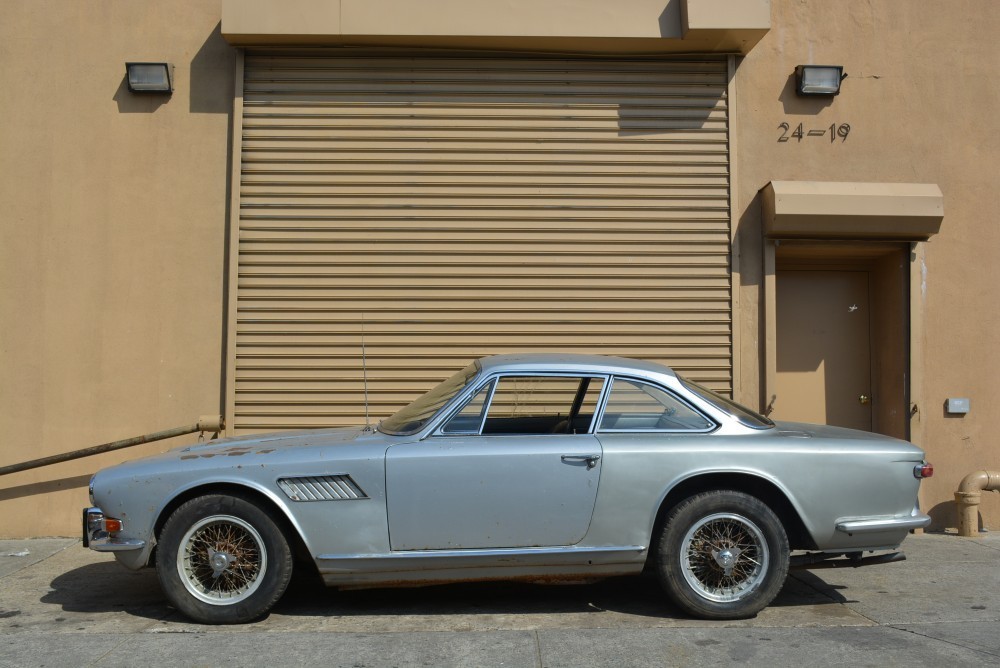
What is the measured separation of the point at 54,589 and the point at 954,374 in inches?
284

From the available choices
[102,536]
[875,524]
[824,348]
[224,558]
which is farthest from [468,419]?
[824,348]

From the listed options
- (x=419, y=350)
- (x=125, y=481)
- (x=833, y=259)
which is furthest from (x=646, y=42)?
(x=125, y=481)

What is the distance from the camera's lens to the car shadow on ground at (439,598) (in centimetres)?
507

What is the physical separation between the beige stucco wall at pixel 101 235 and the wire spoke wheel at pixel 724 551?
435 cm

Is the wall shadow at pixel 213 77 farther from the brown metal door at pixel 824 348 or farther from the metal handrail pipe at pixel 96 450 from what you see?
the brown metal door at pixel 824 348

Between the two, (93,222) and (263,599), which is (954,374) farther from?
(93,222)

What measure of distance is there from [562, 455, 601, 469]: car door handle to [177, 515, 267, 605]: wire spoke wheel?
1717 millimetres

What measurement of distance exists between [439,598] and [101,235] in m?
4.43

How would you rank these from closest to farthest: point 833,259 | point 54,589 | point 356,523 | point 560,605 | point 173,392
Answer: point 356,523 → point 560,605 → point 54,589 → point 173,392 → point 833,259

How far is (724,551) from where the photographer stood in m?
4.80

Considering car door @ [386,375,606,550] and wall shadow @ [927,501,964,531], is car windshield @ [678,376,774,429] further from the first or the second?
wall shadow @ [927,501,964,531]

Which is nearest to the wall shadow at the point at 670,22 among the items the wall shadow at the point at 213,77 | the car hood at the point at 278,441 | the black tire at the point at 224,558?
the wall shadow at the point at 213,77

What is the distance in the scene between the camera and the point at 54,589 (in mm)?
5625

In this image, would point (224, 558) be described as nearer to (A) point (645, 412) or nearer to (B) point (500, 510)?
(B) point (500, 510)
